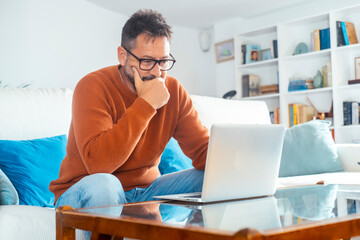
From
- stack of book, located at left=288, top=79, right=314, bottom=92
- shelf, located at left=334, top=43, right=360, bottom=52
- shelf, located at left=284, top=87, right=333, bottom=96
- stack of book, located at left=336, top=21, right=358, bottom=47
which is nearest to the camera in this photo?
shelf, located at left=334, top=43, right=360, bottom=52

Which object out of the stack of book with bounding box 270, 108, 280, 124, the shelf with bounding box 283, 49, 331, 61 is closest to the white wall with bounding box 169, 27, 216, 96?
the stack of book with bounding box 270, 108, 280, 124

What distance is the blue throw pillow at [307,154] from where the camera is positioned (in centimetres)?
272

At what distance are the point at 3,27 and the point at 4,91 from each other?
7.94 feet

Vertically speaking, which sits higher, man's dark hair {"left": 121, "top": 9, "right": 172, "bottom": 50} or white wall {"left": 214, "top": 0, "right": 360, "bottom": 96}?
white wall {"left": 214, "top": 0, "right": 360, "bottom": 96}

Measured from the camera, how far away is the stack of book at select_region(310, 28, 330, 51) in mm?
4663

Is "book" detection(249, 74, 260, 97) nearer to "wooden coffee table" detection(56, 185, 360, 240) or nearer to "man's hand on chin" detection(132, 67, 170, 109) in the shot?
"man's hand on chin" detection(132, 67, 170, 109)

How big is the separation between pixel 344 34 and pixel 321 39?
0.91 ft

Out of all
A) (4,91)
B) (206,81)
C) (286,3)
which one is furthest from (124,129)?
(206,81)

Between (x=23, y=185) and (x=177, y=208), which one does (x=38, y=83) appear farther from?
(x=177, y=208)

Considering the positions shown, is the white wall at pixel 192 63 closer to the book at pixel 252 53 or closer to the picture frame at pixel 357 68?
the book at pixel 252 53

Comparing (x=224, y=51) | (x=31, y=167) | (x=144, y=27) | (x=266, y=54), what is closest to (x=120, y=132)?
(x=144, y=27)

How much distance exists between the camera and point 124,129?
1409 mm

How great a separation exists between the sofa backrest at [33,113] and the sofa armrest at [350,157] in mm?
1715

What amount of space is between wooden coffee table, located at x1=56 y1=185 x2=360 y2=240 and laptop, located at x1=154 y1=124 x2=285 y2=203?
0.05 m
